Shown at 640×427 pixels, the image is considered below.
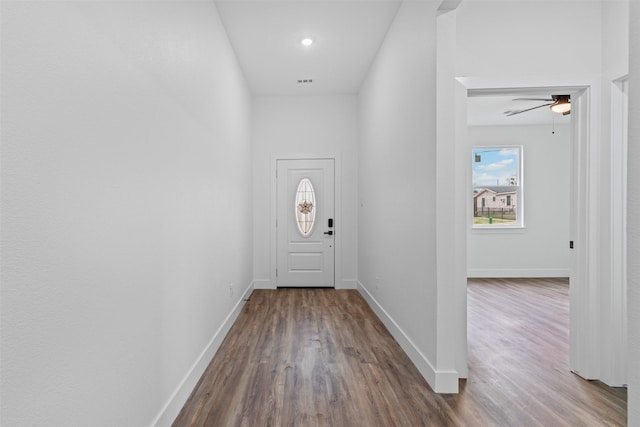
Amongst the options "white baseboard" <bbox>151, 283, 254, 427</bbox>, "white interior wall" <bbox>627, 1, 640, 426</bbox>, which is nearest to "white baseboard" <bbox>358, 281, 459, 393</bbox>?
"white interior wall" <bbox>627, 1, 640, 426</bbox>

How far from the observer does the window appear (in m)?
6.42

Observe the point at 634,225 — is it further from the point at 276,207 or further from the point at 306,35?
the point at 276,207

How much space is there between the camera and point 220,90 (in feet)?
10.3

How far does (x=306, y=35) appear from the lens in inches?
138

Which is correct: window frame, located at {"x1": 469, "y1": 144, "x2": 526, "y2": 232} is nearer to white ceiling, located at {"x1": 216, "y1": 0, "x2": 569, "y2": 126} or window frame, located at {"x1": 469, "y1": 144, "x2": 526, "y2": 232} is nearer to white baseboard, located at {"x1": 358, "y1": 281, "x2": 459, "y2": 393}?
white ceiling, located at {"x1": 216, "y1": 0, "x2": 569, "y2": 126}

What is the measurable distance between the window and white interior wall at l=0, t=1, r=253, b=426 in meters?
5.57

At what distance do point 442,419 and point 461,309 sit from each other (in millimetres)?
734

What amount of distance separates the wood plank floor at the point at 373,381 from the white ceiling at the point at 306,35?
295cm

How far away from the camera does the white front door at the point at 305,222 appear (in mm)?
5352

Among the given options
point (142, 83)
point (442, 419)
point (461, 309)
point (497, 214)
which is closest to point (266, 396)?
point (442, 419)

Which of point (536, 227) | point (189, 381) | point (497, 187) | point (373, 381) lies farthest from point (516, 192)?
point (189, 381)

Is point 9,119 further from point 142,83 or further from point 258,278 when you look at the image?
point 258,278

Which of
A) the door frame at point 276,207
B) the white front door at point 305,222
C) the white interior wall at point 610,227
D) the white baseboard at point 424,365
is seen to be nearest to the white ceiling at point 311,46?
the white interior wall at point 610,227

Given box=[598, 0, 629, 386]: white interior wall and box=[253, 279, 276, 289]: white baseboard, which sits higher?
box=[598, 0, 629, 386]: white interior wall
